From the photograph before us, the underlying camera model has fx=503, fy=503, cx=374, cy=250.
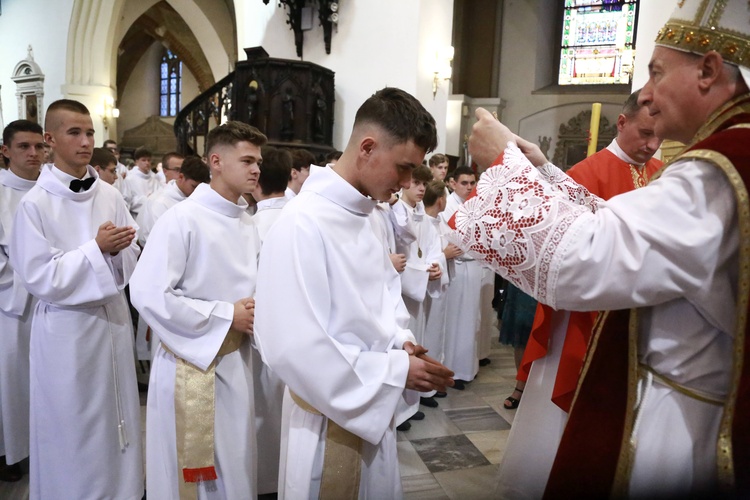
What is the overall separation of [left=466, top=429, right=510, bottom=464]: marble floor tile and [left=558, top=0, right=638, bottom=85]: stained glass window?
41.6 feet

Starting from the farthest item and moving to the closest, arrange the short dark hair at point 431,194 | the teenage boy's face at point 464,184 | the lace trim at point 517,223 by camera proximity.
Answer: the teenage boy's face at point 464,184 < the short dark hair at point 431,194 < the lace trim at point 517,223

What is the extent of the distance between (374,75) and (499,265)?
24.1 feet

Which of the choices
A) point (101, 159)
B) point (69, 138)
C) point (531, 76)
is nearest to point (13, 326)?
point (69, 138)

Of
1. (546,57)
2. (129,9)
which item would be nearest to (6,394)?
(546,57)

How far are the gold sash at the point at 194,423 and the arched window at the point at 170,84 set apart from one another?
23.2 meters

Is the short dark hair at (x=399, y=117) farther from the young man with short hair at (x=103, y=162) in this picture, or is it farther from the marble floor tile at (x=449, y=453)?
the young man with short hair at (x=103, y=162)

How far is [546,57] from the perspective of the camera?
47.3ft

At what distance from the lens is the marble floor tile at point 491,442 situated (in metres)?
3.62

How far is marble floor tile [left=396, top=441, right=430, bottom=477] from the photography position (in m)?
3.34

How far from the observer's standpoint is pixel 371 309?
5.36 ft

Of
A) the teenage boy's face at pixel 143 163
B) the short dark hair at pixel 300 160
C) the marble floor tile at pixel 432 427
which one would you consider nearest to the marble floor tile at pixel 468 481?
the marble floor tile at pixel 432 427

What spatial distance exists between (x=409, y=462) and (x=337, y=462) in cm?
208

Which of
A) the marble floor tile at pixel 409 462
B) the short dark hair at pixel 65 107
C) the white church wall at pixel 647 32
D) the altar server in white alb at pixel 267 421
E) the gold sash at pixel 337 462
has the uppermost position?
the white church wall at pixel 647 32

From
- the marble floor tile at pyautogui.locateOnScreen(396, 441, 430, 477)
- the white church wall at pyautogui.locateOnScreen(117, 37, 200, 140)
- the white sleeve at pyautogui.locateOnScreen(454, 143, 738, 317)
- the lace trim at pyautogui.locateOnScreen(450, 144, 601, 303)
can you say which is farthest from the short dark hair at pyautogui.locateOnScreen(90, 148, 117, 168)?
the white church wall at pyautogui.locateOnScreen(117, 37, 200, 140)
